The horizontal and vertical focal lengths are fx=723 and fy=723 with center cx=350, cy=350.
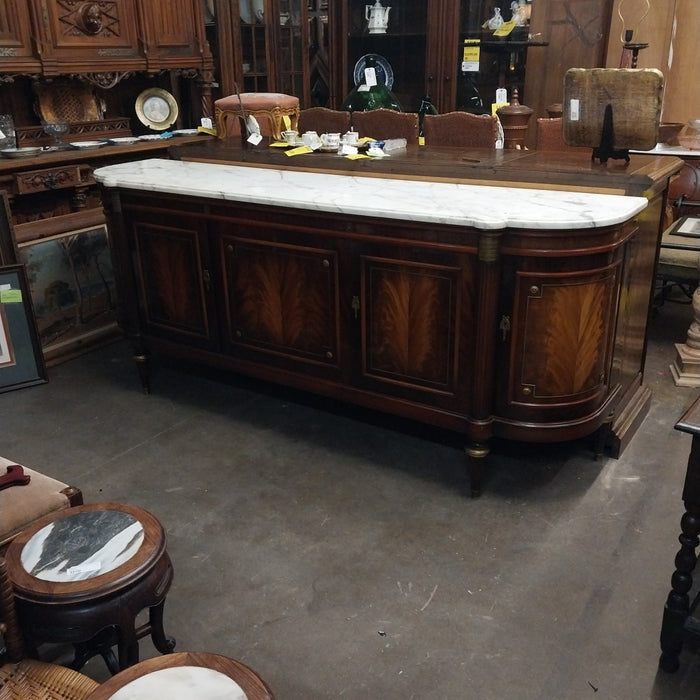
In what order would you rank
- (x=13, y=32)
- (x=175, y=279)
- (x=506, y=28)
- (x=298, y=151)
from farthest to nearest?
(x=506, y=28) < (x=13, y=32) < (x=298, y=151) < (x=175, y=279)

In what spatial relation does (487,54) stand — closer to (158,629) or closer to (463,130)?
(463,130)

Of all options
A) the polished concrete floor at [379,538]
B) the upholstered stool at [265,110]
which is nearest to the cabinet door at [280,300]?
the polished concrete floor at [379,538]

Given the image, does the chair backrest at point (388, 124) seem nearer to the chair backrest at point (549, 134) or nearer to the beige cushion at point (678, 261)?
the chair backrest at point (549, 134)

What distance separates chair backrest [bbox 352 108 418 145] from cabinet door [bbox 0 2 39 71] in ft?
5.17

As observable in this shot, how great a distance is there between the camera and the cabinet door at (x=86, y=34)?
3.37 m

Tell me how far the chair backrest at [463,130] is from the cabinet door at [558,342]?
1493mm

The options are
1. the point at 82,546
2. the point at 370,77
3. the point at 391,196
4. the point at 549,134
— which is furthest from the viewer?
the point at 370,77

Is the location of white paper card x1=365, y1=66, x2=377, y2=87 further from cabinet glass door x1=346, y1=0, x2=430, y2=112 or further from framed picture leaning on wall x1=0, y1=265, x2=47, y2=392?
framed picture leaning on wall x1=0, y1=265, x2=47, y2=392

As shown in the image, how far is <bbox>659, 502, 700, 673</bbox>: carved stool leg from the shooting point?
1555 millimetres

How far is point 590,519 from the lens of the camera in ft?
7.27

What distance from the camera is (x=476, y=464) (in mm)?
2289

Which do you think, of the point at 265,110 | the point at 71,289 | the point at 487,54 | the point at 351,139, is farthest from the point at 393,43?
the point at 71,289

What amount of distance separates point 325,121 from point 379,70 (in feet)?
5.78

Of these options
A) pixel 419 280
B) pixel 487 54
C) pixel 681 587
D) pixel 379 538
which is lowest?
pixel 379 538
